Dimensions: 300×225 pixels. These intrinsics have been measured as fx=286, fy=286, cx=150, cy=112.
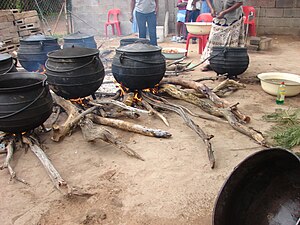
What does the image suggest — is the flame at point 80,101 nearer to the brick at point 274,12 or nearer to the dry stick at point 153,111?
the dry stick at point 153,111

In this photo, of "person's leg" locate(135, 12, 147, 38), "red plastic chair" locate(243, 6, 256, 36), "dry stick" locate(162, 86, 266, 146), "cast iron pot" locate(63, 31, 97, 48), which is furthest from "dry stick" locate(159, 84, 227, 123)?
"red plastic chair" locate(243, 6, 256, 36)

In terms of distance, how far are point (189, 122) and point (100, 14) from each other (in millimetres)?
8812

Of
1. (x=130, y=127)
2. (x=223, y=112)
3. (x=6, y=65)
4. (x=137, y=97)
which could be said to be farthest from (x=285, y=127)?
(x=6, y=65)

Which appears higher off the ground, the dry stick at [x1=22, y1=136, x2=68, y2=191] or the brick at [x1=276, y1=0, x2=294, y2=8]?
the brick at [x1=276, y1=0, x2=294, y2=8]

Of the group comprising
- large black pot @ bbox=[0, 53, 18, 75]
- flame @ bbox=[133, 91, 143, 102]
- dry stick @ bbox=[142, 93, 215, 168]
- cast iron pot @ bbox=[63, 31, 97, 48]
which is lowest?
dry stick @ bbox=[142, 93, 215, 168]

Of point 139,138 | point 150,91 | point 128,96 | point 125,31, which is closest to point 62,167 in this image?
point 139,138

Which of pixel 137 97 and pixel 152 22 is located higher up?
pixel 152 22

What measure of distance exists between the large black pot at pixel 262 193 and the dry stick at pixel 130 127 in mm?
1542

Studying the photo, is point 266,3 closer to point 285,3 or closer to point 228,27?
point 285,3

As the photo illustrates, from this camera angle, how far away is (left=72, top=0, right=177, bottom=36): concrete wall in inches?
415

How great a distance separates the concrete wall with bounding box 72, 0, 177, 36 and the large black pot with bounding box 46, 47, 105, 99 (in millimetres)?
7417

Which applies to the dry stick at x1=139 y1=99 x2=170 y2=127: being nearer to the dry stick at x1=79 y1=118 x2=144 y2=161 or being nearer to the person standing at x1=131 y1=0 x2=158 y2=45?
the dry stick at x1=79 y1=118 x2=144 y2=161

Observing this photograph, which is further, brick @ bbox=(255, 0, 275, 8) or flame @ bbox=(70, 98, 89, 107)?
brick @ bbox=(255, 0, 275, 8)

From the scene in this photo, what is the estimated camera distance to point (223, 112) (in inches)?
142
